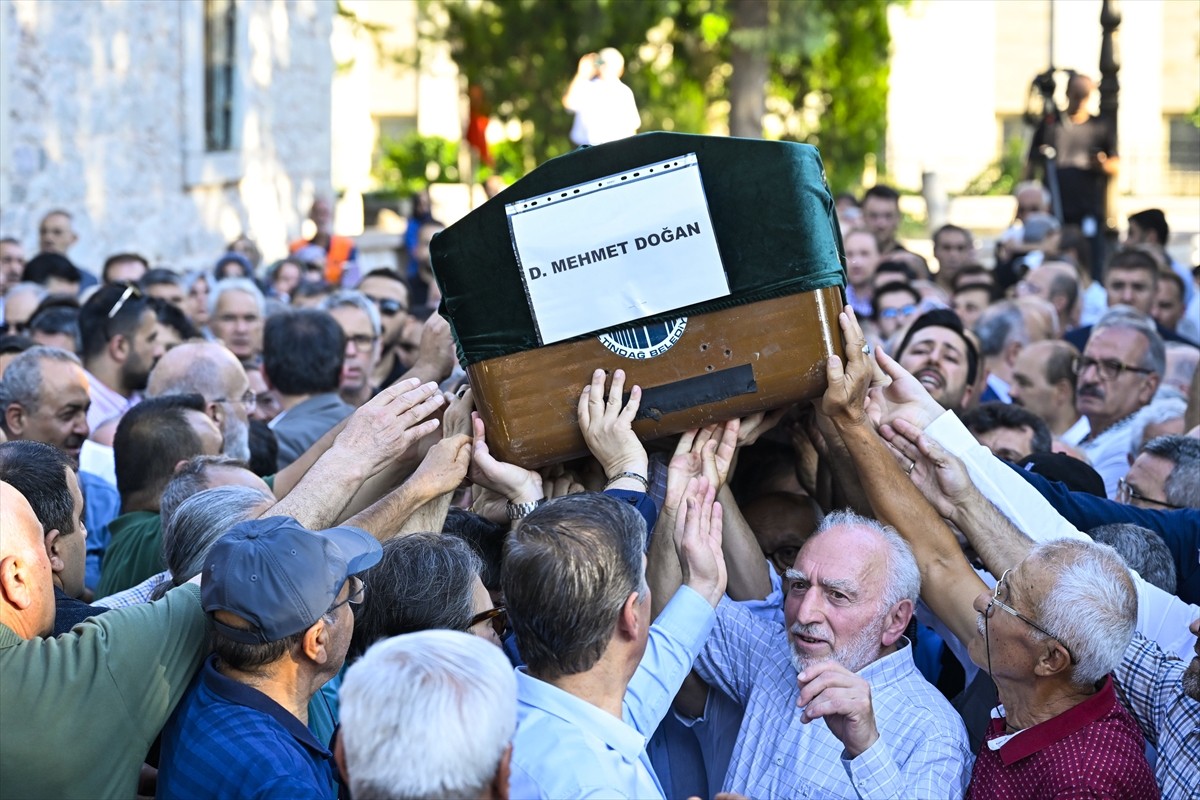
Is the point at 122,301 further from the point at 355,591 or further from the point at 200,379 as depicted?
the point at 355,591

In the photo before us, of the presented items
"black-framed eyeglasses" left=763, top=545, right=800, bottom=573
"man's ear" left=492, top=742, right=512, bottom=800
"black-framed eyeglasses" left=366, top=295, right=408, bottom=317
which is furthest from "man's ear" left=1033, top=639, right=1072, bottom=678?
"black-framed eyeglasses" left=366, top=295, right=408, bottom=317

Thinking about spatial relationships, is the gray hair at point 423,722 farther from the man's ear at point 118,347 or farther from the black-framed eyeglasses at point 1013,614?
the man's ear at point 118,347

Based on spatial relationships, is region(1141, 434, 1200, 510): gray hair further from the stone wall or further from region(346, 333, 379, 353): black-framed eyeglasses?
the stone wall

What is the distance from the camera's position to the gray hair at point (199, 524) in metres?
3.71

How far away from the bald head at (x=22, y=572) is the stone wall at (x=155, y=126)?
9599mm

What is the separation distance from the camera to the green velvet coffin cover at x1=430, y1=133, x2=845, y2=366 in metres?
Answer: 3.67

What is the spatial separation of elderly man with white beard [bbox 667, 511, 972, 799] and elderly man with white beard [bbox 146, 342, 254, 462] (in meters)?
2.63

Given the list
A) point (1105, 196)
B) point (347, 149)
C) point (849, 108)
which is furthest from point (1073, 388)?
point (347, 149)

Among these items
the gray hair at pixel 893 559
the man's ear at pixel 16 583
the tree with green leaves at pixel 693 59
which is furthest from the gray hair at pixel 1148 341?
the tree with green leaves at pixel 693 59

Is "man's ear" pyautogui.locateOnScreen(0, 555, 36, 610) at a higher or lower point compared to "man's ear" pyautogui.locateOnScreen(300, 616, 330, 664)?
higher

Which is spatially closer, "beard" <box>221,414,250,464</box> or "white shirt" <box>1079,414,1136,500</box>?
"beard" <box>221,414,250,464</box>

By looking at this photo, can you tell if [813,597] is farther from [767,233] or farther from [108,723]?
[108,723]

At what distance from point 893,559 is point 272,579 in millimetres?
1526

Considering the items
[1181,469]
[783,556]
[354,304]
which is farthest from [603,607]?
[354,304]
